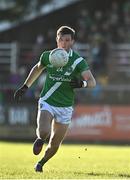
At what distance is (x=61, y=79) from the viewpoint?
37.9 feet

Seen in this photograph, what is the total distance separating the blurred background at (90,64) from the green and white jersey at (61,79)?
13453 millimetres

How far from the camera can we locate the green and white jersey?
1157cm

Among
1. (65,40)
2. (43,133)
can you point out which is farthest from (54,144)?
(65,40)

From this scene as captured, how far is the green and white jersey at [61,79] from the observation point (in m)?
11.6

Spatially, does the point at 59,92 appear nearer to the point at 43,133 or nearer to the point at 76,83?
the point at 76,83

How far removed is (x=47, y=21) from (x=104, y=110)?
7.23 metres

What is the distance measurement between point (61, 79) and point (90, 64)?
52.7 ft

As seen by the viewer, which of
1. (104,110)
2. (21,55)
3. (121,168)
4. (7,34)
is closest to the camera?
(121,168)

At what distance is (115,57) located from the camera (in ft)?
92.4

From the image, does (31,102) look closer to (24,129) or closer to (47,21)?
(24,129)

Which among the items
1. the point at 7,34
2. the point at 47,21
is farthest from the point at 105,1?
the point at 7,34

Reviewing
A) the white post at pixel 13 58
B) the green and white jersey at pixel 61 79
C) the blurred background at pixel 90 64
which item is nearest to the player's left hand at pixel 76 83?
the green and white jersey at pixel 61 79

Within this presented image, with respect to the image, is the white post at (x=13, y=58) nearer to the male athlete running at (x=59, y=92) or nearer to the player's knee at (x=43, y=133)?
the male athlete running at (x=59, y=92)

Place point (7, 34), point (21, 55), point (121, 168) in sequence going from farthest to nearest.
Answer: point (7, 34) < point (21, 55) < point (121, 168)
